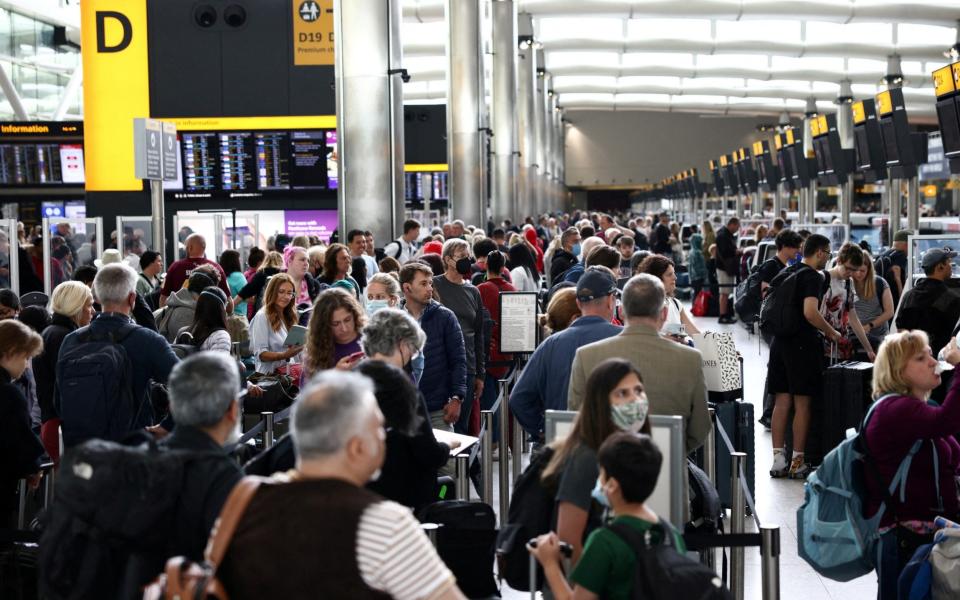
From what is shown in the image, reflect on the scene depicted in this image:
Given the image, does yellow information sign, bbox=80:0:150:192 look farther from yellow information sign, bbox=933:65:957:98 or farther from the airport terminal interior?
yellow information sign, bbox=933:65:957:98

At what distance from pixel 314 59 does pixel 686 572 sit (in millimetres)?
18228

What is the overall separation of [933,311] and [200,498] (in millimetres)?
6708

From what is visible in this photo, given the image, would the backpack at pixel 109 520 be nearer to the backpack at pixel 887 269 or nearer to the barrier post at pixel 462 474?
the barrier post at pixel 462 474

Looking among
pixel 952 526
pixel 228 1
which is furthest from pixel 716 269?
pixel 952 526

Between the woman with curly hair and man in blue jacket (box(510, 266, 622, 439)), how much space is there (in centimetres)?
85

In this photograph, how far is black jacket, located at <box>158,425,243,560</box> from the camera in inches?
126

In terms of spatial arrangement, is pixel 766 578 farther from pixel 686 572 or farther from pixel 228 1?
pixel 228 1

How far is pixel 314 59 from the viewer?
2062cm

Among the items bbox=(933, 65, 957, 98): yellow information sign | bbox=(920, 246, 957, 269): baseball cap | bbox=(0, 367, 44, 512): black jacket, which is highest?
bbox=(933, 65, 957, 98): yellow information sign

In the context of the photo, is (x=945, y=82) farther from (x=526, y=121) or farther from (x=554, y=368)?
(x=526, y=121)

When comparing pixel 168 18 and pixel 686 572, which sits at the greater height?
pixel 168 18

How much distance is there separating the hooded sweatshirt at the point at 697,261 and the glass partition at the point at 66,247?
11.0m

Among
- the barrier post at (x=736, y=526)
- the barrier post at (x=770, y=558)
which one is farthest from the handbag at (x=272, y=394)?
the barrier post at (x=770, y=558)

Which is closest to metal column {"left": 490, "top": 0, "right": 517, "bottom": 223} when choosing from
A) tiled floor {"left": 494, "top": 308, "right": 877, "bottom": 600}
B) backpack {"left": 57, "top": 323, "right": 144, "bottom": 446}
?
tiled floor {"left": 494, "top": 308, "right": 877, "bottom": 600}
